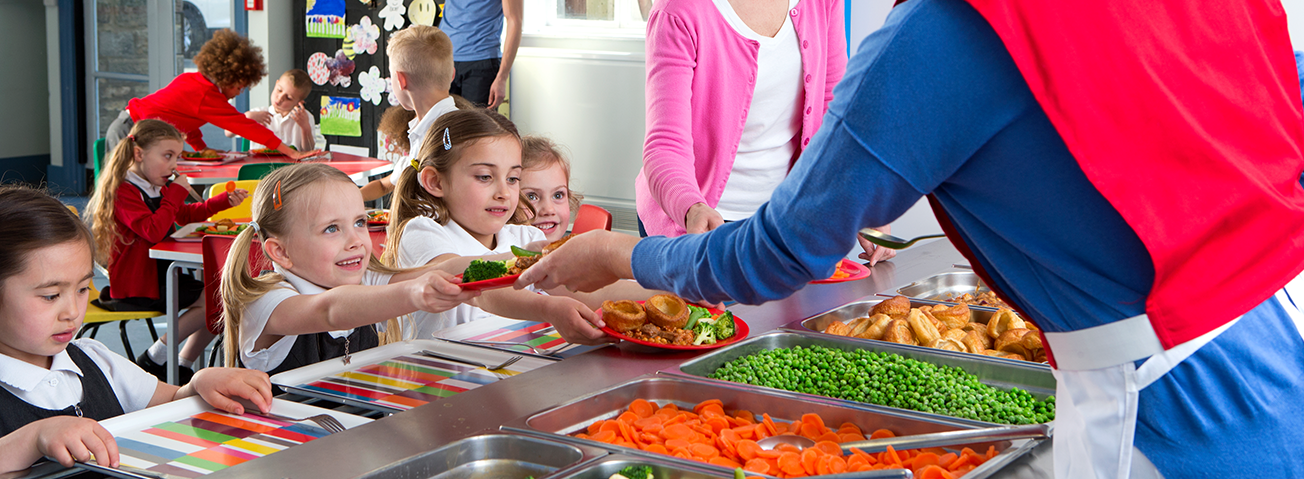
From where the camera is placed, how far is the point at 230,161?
580 centimetres

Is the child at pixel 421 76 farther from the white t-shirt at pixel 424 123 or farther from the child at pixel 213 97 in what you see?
the child at pixel 213 97

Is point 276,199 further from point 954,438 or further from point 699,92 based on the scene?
point 954,438

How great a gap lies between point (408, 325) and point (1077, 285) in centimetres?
215

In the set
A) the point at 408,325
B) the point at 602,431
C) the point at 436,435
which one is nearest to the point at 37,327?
the point at 436,435

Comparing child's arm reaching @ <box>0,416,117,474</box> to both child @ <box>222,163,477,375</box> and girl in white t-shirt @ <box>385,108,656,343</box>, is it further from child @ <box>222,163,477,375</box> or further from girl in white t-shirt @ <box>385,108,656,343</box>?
girl in white t-shirt @ <box>385,108,656,343</box>

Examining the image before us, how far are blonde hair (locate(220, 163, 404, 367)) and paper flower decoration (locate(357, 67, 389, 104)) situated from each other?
5.65 meters

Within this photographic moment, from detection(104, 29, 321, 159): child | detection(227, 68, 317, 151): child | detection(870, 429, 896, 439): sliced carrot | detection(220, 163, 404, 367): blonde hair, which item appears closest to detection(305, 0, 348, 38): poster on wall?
detection(227, 68, 317, 151): child

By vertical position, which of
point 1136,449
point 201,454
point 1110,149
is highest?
point 1110,149

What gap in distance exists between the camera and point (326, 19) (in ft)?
26.5

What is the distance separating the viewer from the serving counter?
1198mm

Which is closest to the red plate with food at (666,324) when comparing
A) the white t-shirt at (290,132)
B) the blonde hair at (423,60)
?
Result: the blonde hair at (423,60)

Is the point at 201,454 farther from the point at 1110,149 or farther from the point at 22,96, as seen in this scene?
the point at 22,96

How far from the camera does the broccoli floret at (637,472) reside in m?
1.24

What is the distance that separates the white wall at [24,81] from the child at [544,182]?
8.58 metres
